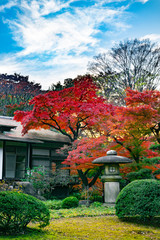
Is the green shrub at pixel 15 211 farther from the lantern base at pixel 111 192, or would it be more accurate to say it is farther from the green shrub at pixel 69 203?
the lantern base at pixel 111 192

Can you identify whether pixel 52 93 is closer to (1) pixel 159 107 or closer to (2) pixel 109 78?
(1) pixel 159 107

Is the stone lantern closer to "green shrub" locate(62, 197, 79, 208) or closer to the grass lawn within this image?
"green shrub" locate(62, 197, 79, 208)

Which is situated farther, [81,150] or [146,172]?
[81,150]

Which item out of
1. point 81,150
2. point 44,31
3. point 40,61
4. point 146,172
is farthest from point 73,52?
point 146,172

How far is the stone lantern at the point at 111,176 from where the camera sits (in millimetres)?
11805

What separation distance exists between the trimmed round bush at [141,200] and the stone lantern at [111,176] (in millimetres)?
4003

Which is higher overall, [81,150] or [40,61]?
[40,61]

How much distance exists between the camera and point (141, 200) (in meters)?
7.27

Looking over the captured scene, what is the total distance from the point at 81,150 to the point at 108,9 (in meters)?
6.74

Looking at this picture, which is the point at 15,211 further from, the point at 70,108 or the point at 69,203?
the point at 70,108

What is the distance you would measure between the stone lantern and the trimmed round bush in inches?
158

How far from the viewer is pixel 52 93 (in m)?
14.6

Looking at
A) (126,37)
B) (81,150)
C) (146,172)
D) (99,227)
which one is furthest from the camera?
(126,37)

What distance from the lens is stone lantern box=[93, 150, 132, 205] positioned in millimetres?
11805
